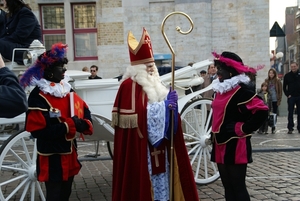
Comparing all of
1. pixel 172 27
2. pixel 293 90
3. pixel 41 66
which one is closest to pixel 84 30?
pixel 172 27

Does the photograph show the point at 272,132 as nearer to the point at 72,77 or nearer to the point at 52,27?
the point at 72,77

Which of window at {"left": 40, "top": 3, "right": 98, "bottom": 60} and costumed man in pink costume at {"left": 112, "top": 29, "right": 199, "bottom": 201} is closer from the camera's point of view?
costumed man in pink costume at {"left": 112, "top": 29, "right": 199, "bottom": 201}

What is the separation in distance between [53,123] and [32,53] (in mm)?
1187

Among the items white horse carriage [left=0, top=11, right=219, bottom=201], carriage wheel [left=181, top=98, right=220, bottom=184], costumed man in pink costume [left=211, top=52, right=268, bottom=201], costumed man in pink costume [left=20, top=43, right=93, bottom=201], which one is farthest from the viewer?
carriage wheel [left=181, top=98, right=220, bottom=184]

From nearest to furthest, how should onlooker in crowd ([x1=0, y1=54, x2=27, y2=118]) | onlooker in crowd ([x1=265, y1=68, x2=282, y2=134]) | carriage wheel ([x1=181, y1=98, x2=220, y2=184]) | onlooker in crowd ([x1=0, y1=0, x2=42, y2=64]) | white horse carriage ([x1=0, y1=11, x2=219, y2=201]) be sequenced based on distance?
1. onlooker in crowd ([x1=0, y1=54, x2=27, y2=118])
2. white horse carriage ([x1=0, y1=11, x2=219, y2=201])
3. onlooker in crowd ([x1=0, y1=0, x2=42, y2=64])
4. carriage wheel ([x1=181, y1=98, x2=220, y2=184])
5. onlooker in crowd ([x1=265, y1=68, x2=282, y2=134])

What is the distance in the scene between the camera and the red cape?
12.6 ft

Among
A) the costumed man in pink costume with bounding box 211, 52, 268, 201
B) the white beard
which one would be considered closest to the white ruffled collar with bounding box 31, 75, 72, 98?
the white beard

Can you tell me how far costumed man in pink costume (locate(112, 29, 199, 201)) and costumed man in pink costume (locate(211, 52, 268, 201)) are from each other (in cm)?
38

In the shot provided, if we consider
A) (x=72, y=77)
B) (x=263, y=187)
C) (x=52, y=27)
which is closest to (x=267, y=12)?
(x=52, y=27)

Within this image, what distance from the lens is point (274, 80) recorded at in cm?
1160

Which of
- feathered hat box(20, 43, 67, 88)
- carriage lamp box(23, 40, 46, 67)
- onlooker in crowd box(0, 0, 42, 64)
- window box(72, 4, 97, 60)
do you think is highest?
window box(72, 4, 97, 60)

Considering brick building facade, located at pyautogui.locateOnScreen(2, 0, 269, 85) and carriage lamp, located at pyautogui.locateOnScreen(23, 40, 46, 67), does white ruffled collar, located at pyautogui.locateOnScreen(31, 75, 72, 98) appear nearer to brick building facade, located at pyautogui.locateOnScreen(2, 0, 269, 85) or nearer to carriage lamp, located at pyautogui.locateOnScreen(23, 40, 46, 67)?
carriage lamp, located at pyautogui.locateOnScreen(23, 40, 46, 67)

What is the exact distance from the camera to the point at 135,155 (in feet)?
12.8

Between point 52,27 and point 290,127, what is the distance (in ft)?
31.3
